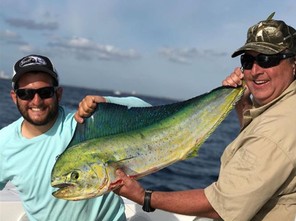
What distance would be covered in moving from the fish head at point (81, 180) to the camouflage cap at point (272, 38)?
117 centimetres

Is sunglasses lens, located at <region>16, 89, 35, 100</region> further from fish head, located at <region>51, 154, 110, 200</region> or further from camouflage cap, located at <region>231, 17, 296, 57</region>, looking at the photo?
camouflage cap, located at <region>231, 17, 296, 57</region>

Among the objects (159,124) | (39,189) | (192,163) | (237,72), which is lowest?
(192,163)

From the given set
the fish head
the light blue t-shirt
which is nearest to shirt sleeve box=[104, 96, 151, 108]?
the light blue t-shirt

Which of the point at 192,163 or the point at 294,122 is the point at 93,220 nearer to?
the point at 294,122

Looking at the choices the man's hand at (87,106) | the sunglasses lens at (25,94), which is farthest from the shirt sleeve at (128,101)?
the sunglasses lens at (25,94)

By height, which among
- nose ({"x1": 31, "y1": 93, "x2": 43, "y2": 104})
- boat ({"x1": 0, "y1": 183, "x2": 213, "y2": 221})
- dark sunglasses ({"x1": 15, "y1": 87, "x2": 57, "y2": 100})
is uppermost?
dark sunglasses ({"x1": 15, "y1": 87, "x2": 57, "y2": 100})

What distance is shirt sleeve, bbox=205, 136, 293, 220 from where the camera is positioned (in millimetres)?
2271

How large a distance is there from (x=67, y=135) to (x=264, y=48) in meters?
1.53

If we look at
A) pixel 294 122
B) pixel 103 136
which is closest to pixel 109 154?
pixel 103 136

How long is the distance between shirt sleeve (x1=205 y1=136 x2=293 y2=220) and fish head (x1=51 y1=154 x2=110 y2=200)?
0.62 m

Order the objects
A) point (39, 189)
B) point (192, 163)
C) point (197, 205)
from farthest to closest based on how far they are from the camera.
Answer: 1. point (192, 163)
2. point (39, 189)
3. point (197, 205)

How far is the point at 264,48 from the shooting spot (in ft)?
8.62

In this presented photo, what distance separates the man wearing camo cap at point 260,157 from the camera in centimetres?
229

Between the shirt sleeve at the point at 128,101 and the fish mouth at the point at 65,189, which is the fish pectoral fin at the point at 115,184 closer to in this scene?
the fish mouth at the point at 65,189
